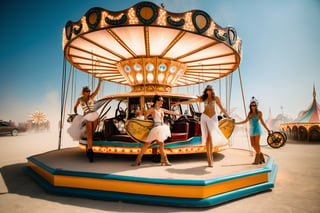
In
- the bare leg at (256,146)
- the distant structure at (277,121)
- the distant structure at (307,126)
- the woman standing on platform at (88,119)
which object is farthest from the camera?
the distant structure at (277,121)

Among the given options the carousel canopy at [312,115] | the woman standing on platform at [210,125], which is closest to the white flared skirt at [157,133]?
the woman standing on platform at [210,125]

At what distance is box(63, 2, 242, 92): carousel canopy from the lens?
434 centimetres

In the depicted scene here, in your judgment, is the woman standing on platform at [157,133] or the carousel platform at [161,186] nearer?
the carousel platform at [161,186]

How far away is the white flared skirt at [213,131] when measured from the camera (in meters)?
3.92

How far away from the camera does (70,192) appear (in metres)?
3.22

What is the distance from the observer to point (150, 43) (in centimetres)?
571

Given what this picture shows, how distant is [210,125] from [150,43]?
3190 millimetres

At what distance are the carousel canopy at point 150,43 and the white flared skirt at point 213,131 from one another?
2128 mm

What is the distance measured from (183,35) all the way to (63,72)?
171 inches

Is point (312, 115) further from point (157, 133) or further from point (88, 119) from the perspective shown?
point (88, 119)

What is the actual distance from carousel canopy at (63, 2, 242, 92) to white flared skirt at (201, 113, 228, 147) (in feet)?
6.98

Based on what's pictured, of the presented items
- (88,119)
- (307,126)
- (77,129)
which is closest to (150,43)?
(88,119)

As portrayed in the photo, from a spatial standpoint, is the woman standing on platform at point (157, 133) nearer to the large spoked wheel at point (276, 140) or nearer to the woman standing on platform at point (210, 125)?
the woman standing on platform at point (210, 125)

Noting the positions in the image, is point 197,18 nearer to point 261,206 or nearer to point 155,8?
point 155,8
